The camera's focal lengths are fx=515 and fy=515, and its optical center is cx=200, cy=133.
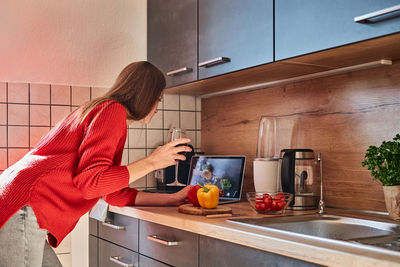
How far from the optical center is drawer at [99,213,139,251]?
2.15 m

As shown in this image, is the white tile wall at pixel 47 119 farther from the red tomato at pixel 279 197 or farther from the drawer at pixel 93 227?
the red tomato at pixel 279 197

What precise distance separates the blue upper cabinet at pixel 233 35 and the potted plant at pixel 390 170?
49 centimetres

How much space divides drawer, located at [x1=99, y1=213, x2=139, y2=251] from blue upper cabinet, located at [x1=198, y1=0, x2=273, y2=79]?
0.71 m

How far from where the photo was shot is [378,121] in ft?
6.13

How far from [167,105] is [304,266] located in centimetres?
170

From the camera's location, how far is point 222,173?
2488 millimetres

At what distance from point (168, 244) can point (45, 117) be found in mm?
1094

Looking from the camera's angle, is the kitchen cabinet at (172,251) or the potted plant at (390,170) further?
the potted plant at (390,170)

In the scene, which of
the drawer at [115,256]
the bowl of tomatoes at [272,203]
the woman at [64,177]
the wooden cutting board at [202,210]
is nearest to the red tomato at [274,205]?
the bowl of tomatoes at [272,203]

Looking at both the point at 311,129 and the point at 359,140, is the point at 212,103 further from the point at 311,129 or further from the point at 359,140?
the point at 359,140

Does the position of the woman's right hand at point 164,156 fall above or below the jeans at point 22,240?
above

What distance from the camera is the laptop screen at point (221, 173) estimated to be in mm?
2396

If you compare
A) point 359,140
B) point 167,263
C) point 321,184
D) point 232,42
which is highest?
point 232,42

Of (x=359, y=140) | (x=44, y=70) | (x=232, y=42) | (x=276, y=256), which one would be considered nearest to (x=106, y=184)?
(x=276, y=256)
